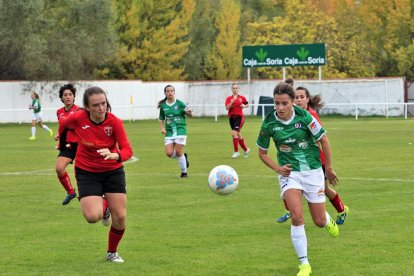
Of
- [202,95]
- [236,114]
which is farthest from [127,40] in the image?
[236,114]

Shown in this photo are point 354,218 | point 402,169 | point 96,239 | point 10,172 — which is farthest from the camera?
point 10,172

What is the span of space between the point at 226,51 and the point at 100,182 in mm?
73505

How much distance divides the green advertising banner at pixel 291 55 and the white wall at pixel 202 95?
1285 millimetres

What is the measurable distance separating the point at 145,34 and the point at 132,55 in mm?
2772

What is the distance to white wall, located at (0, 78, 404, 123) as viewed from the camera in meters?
55.3

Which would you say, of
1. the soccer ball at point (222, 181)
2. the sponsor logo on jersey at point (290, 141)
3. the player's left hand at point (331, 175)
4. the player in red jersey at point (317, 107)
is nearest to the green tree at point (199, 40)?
the soccer ball at point (222, 181)

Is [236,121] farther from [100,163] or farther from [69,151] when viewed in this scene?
[100,163]

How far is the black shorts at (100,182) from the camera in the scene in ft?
31.6

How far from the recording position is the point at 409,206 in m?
13.9

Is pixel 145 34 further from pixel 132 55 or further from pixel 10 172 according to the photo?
pixel 10 172

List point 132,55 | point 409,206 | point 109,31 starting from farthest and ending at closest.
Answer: point 132,55
point 109,31
point 409,206

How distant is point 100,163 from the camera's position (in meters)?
9.66

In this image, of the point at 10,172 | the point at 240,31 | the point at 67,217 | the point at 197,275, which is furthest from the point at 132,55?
the point at 197,275

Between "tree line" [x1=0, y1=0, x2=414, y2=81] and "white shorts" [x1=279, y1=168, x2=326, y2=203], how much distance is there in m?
48.3
